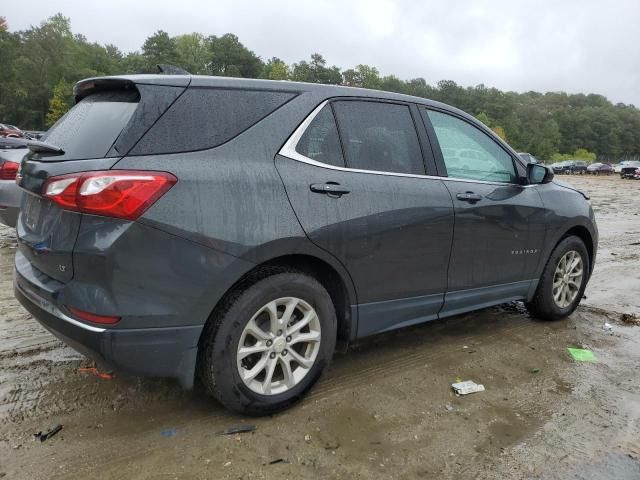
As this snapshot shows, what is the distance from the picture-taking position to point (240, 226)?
251 cm

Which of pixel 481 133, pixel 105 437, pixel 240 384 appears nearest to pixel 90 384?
pixel 105 437

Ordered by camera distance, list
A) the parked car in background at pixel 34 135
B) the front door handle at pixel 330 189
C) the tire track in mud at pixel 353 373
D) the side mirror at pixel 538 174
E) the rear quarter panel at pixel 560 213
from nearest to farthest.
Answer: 1. the tire track in mud at pixel 353 373
2. the front door handle at pixel 330 189
3. the parked car in background at pixel 34 135
4. the side mirror at pixel 538 174
5. the rear quarter panel at pixel 560 213

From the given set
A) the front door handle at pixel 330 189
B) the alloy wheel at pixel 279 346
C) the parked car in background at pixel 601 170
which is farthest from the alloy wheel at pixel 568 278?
the parked car in background at pixel 601 170

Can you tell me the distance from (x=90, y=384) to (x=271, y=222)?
1.56 m

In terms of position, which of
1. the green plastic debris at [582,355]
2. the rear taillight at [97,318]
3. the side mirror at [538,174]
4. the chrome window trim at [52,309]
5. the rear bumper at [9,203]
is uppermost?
the side mirror at [538,174]

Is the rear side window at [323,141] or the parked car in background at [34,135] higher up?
the rear side window at [323,141]

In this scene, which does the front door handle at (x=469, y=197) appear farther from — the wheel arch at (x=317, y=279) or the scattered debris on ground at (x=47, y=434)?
the scattered debris on ground at (x=47, y=434)

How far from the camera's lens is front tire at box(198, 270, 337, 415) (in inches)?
100

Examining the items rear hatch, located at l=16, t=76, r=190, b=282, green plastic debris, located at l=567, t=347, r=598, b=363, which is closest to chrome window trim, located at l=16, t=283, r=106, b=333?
rear hatch, located at l=16, t=76, r=190, b=282

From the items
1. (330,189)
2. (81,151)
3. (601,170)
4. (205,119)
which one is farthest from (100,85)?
(601,170)

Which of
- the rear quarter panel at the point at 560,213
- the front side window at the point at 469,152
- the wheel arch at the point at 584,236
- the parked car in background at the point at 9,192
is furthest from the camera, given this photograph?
the parked car in background at the point at 9,192

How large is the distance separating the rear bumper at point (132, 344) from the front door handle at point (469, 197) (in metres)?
1.97

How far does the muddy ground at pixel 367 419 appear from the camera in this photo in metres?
2.42

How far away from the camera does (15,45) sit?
7156cm
